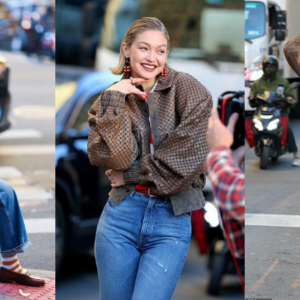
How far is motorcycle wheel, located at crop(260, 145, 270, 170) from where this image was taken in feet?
10.3

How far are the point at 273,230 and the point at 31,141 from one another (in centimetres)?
212

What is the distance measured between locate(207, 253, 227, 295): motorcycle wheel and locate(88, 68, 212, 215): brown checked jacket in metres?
1.04

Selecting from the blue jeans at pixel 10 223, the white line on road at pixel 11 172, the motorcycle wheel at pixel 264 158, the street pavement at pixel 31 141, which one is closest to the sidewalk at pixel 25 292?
the blue jeans at pixel 10 223

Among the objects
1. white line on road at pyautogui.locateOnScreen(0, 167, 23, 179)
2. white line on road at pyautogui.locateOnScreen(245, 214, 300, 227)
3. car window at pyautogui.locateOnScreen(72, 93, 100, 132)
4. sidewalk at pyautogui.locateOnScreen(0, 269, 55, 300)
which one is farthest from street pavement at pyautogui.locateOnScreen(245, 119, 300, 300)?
white line on road at pyautogui.locateOnScreen(0, 167, 23, 179)

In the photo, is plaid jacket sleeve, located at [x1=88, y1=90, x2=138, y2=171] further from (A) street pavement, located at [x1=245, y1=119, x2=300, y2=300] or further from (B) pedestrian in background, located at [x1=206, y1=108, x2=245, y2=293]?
(A) street pavement, located at [x1=245, y1=119, x2=300, y2=300]

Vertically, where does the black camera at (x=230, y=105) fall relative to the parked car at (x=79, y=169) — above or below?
above

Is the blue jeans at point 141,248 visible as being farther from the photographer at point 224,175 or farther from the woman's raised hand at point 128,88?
the woman's raised hand at point 128,88

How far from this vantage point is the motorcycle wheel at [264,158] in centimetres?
313

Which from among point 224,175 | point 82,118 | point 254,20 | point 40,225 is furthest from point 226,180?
point 40,225

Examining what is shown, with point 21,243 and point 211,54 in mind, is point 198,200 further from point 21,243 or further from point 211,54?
point 21,243

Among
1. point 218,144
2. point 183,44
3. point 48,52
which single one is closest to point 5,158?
point 48,52

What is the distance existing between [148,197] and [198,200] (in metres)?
0.19

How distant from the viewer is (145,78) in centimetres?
205

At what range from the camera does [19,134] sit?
14.3 feet
